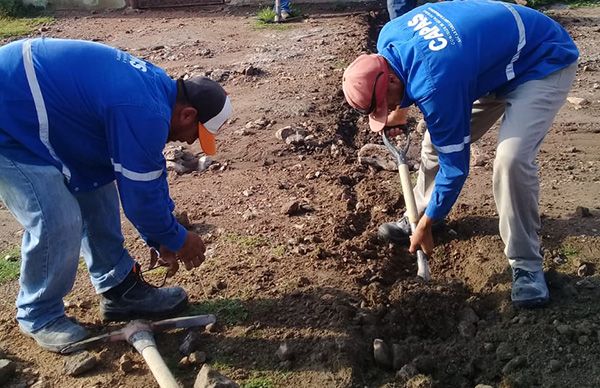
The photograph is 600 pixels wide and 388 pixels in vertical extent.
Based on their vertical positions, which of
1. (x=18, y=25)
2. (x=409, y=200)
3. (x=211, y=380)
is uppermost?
(x=409, y=200)

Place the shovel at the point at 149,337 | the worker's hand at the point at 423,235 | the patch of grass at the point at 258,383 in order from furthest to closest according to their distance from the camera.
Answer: the worker's hand at the point at 423,235, the patch of grass at the point at 258,383, the shovel at the point at 149,337

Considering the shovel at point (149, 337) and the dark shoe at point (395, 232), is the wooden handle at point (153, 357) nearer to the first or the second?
the shovel at point (149, 337)

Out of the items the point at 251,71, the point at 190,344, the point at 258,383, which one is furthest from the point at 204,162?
the point at 258,383

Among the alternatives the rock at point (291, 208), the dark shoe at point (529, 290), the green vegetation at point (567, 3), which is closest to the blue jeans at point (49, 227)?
the rock at point (291, 208)

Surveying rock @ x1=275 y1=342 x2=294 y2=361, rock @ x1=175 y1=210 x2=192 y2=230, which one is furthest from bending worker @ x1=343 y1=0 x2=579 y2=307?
rock @ x1=175 y1=210 x2=192 y2=230

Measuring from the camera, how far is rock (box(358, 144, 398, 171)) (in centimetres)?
559

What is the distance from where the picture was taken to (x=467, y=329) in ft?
12.2

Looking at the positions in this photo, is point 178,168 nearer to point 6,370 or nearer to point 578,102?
point 6,370

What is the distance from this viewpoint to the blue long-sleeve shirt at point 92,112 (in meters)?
3.04

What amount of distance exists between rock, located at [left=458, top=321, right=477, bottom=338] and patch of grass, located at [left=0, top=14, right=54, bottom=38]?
9397mm

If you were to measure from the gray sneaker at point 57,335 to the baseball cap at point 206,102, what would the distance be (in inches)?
49.9

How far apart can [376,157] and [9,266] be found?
3004mm

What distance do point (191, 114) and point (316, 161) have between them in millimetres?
2582

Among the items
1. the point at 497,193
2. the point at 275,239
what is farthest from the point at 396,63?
the point at 275,239
